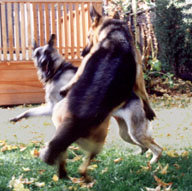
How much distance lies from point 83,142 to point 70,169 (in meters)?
1.22

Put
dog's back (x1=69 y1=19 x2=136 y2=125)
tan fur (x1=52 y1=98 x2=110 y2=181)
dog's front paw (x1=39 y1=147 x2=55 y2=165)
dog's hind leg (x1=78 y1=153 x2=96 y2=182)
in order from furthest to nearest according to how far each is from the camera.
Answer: dog's hind leg (x1=78 y1=153 x2=96 y2=182), dog's front paw (x1=39 y1=147 x2=55 y2=165), tan fur (x1=52 y1=98 x2=110 y2=181), dog's back (x1=69 y1=19 x2=136 y2=125)

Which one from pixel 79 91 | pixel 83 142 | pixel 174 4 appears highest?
pixel 174 4

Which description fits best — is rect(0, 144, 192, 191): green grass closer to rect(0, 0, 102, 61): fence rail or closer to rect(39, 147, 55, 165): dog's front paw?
rect(39, 147, 55, 165): dog's front paw

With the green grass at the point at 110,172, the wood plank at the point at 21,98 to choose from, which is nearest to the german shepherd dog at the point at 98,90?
the green grass at the point at 110,172

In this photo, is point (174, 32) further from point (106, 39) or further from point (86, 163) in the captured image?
point (106, 39)

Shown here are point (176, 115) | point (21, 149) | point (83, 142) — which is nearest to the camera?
point (83, 142)

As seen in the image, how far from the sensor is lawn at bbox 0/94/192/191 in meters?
3.97

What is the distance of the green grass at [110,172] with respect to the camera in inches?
156

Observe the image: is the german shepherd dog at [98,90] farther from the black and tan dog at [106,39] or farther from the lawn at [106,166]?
the lawn at [106,166]

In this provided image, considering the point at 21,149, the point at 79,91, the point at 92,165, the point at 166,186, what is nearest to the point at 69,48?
the point at 21,149

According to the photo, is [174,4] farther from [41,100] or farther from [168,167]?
[168,167]

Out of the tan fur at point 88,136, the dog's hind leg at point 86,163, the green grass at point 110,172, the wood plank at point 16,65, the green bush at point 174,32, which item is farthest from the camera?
the green bush at point 174,32

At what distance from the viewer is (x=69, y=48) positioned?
10.6 m

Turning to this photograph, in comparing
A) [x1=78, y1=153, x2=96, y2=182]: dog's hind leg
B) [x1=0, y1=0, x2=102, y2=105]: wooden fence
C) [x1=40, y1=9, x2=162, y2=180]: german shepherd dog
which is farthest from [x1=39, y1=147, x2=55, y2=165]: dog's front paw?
[x1=0, y1=0, x2=102, y2=105]: wooden fence
